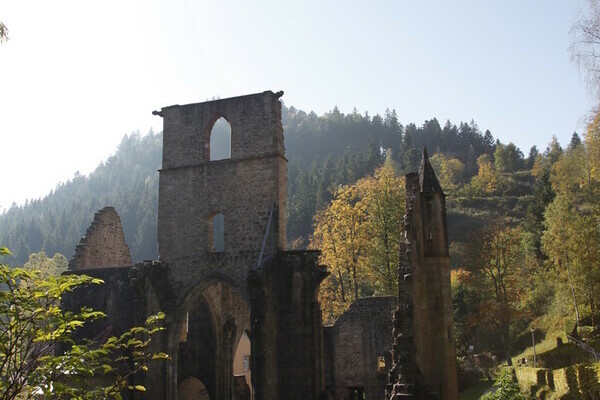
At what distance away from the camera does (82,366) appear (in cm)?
457

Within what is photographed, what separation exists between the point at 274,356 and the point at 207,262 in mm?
3823

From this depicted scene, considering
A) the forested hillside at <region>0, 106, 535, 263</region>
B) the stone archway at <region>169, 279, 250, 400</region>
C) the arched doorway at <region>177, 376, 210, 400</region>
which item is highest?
the forested hillside at <region>0, 106, 535, 263</region>

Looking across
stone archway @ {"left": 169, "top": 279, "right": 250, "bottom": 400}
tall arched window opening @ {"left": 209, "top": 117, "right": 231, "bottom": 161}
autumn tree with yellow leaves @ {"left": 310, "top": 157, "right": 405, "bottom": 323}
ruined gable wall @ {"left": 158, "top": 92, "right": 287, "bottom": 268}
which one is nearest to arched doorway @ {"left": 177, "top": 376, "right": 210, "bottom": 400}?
stone archway @ {"left": 169, "top": 279, "right": 250, "bottom": 400}

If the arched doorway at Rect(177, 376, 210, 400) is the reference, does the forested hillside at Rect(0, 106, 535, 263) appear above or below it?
above

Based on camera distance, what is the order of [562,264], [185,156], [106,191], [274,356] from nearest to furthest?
[274,356]
[185,156]
[562,264]
[106,191]

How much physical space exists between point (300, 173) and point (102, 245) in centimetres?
6387

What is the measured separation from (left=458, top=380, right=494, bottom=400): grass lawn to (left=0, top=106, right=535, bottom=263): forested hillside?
85.2ft

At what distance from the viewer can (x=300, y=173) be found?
86812mm

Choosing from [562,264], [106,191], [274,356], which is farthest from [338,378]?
[106,191]

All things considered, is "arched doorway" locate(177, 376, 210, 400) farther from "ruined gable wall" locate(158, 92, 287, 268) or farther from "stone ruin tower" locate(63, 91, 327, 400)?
"ruined gable wall" locate(158, 92, 287, 268)

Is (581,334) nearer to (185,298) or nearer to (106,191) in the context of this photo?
(185,298)

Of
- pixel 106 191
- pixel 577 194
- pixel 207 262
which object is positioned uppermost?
pixel 106 191

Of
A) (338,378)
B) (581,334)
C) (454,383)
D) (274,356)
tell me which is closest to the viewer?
(454,383)

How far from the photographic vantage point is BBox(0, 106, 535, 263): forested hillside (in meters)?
79.6
